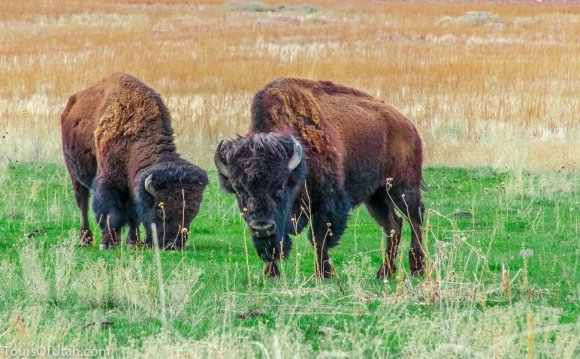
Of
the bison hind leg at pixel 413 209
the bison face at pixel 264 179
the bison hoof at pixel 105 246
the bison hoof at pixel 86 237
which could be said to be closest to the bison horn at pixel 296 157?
the bison face at pixel 264 179

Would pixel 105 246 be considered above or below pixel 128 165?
below

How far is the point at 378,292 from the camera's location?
27.3ft

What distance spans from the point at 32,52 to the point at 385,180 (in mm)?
25234

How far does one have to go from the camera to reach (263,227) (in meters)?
8.52

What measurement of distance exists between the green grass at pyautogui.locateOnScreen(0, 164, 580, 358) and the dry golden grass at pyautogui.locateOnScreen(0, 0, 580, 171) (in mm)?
5517

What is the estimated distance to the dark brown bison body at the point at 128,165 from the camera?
37.9ft

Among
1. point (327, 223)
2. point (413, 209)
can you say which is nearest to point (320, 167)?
point (327, 223)

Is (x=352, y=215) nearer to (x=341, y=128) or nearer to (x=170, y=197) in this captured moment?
(x=170, y=197)

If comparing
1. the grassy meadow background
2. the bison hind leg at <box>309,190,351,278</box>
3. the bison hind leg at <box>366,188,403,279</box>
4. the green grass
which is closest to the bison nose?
the green grass

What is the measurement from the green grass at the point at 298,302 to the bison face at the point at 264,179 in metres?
0.27

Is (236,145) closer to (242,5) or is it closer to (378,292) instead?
(378,292)

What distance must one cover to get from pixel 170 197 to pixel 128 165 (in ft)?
3.78

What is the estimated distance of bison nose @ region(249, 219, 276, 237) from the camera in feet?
28.0

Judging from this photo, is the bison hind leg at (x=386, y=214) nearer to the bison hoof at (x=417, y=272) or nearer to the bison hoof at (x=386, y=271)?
the bison hoof at (x=417, y=272)
